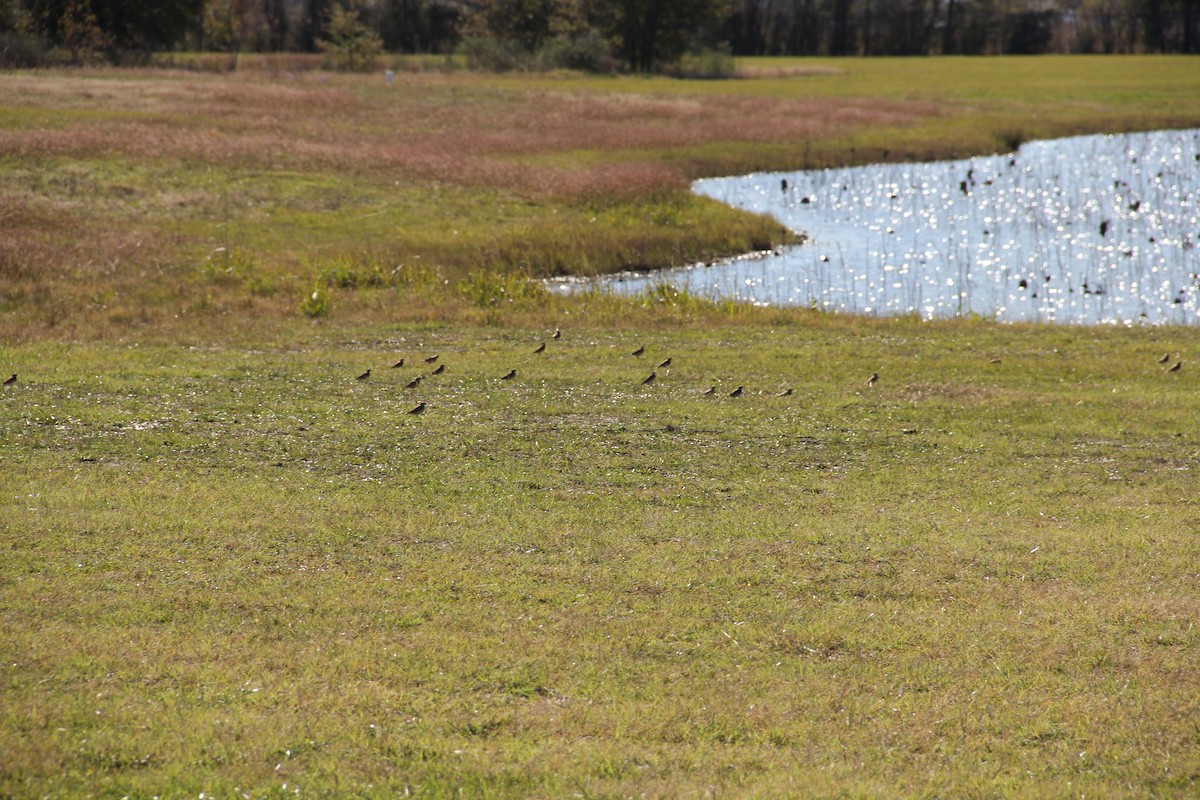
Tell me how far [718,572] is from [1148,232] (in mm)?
26403

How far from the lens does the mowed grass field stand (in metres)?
6.08

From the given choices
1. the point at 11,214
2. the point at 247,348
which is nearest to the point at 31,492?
the point at 247,348

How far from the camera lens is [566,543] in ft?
30.0

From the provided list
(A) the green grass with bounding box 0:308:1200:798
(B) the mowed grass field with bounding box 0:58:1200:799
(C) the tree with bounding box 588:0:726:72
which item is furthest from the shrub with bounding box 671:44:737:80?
(A) the green grass with bounding box 0:308:1200:798

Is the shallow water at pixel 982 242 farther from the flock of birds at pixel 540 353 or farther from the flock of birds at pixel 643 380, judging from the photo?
the flock of birds at pixel 540 353

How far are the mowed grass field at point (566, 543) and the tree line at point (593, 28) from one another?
1893 inches

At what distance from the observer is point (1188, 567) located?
8734mm

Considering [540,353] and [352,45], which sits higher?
[352,45]

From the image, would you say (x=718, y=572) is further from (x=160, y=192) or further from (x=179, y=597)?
(x=160, y=192)

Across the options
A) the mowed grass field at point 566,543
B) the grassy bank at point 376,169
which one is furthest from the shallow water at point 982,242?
the mowed grass field at point 566,543

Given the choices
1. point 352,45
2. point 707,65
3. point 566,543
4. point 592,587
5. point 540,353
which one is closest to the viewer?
point 592,587

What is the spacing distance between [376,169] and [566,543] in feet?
92.9

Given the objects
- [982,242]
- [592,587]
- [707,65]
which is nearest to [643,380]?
[592,587]

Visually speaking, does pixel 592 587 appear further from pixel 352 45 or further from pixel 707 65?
pixel 707 65
